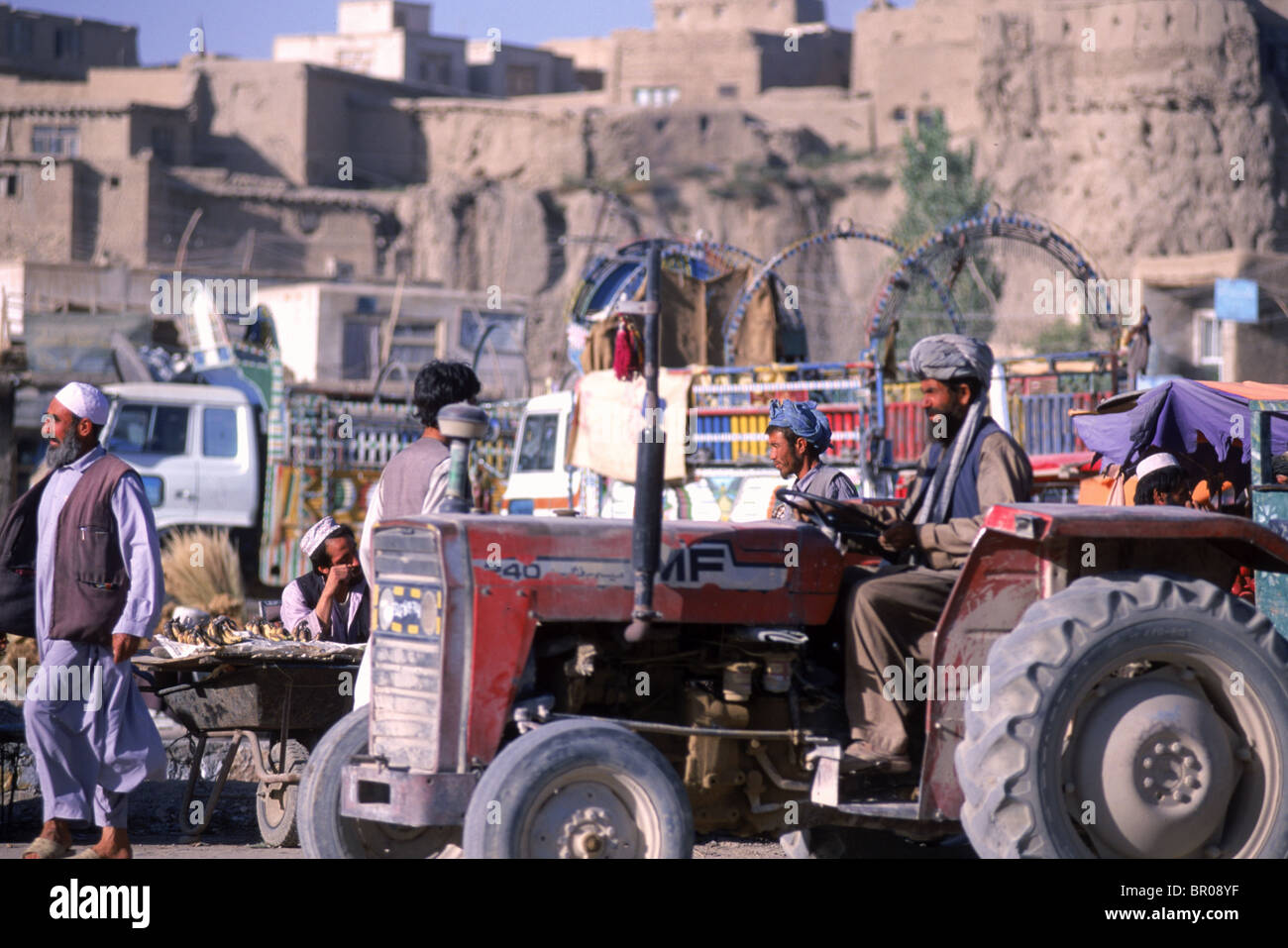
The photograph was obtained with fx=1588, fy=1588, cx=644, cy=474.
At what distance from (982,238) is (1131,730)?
35.8 ft

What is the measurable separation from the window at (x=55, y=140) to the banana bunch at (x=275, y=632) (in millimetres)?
44160

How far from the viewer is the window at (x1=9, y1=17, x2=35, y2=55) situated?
5478cm

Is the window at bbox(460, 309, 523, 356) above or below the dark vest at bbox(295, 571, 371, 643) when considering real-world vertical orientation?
above

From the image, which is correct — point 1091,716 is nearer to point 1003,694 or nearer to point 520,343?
point 1003,694

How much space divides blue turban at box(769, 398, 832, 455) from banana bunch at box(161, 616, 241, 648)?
274 cm

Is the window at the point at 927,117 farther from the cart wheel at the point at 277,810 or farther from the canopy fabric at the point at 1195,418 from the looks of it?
the cart wheel at the point at 277,810

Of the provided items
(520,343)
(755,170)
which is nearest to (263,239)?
(755,170)

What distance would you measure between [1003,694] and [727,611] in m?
0.87

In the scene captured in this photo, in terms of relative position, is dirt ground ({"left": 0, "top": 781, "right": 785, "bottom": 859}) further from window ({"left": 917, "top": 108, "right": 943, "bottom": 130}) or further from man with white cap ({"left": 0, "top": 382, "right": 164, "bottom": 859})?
window ({"left": 917, "top": 108, "right": 943, "bottom": 130})

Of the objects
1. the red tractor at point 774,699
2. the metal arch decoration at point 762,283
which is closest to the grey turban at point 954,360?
the red tractor at point 774,699

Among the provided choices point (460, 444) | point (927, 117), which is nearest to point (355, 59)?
point (927, 117)

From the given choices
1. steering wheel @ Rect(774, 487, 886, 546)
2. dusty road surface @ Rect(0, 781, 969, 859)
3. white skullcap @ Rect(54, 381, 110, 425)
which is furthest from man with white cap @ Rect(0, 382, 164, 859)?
steering wheel @ Rect(774, 487, 886, 546)

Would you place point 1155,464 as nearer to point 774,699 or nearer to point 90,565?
point 774,699

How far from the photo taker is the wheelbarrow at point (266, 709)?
6961 millimetres
